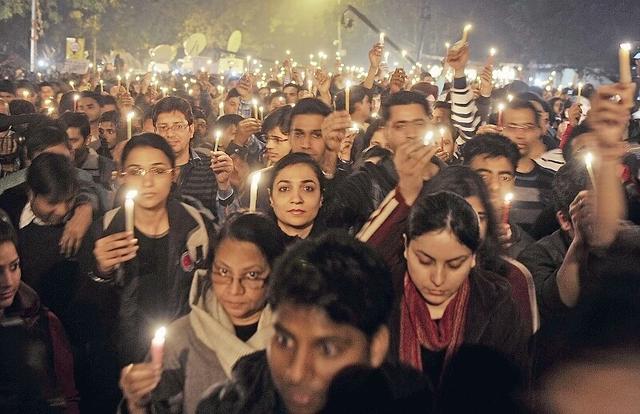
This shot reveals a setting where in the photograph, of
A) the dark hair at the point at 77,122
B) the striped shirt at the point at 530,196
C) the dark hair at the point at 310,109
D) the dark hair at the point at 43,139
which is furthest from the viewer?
the dark hair at the point at 77,122

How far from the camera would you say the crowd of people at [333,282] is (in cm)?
214

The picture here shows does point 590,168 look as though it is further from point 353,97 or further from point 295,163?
point 353,97

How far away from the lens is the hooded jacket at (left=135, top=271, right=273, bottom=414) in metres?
2.67

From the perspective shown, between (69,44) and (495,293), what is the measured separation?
22.9 m

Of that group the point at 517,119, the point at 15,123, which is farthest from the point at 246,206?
the point at 15,123

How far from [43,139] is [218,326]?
330 cm

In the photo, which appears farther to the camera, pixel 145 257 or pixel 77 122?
pixel 77 122

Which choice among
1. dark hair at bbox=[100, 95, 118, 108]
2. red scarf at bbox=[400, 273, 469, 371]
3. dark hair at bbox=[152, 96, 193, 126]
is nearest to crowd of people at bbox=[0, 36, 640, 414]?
red scarf at bbox=[400, 273, 469, 371]

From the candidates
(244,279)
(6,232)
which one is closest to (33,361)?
(6,232)

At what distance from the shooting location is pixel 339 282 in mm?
2168

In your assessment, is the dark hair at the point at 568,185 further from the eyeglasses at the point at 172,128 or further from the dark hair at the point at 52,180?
the eyeglasses at the point at 172,128

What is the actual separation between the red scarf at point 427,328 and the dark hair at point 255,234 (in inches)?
22.7

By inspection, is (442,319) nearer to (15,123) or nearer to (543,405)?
(543,405)

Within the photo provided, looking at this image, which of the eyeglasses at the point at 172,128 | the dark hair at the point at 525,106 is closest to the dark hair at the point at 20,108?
the eyeglasses at the point at 172,128
